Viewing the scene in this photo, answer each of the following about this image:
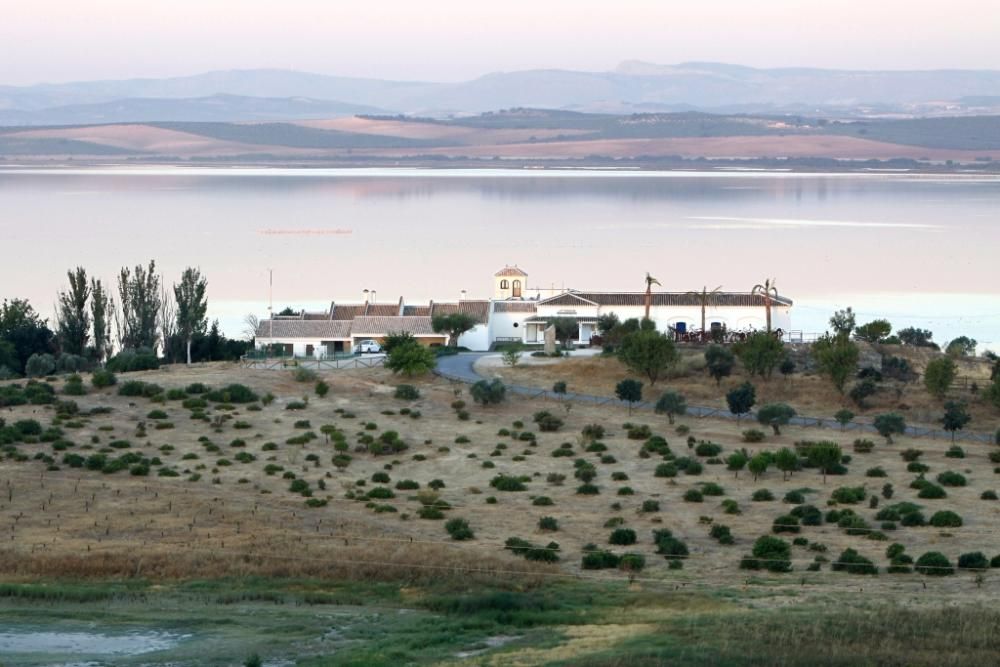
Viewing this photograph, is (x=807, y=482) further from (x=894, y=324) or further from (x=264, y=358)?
(x=894, y=324)

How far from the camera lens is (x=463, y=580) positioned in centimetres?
1845


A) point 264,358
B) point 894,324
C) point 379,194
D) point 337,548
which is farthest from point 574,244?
point 337,548

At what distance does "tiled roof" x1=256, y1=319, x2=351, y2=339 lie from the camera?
4331 centimetres

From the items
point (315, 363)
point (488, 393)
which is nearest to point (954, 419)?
point (488, 393)

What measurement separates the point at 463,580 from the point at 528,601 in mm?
1344

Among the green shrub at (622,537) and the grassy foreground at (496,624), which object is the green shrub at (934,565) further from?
the green shrub at (622,537)

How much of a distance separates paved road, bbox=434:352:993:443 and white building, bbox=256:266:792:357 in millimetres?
3792

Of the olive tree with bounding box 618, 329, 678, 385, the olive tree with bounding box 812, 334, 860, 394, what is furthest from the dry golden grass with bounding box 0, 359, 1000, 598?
the olive tree with bounding box 812, 334, 860, 394

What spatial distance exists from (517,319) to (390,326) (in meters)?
3.80

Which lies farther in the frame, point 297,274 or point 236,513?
point 297,274

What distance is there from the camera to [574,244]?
85.5 metres

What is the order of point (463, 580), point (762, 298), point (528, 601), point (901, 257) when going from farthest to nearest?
point (901, 257)
point (762, 298)
point (463, 580)
point (528, 601)

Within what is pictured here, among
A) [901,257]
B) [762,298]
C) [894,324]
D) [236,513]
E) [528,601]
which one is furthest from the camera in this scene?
[901,257]

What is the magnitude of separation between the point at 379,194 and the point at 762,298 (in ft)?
318
